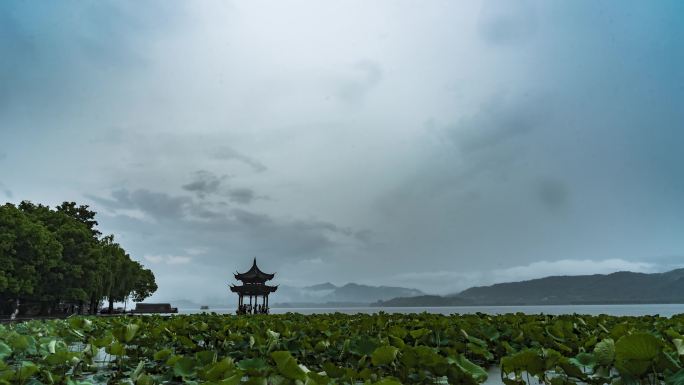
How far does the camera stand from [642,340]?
14.4ft

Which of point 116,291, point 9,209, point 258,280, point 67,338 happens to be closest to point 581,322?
point 67,338

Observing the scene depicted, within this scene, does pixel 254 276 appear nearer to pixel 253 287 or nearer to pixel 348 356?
pixel 253 287

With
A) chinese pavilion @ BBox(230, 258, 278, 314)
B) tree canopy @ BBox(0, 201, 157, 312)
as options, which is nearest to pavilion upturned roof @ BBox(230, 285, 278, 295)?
chinese pavilion @ BBox(230, 258, 278, 314)

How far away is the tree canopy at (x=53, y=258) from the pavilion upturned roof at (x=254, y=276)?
13.6 m

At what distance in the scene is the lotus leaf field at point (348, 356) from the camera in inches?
183

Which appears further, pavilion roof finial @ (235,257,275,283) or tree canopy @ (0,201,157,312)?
pavilion roof finial @ (235,257,275,283)

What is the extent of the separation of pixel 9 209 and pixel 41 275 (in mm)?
6421

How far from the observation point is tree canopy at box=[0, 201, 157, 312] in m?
33.3

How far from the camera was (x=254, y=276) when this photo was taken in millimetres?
44656

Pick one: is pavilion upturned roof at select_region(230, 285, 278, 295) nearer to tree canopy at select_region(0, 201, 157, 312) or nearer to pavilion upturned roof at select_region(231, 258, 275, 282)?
pavilion upturned roof at select_region(231, 258, 275, 282)

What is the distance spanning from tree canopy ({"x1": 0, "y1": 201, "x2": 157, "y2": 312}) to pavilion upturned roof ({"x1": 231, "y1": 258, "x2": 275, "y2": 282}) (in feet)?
44.6

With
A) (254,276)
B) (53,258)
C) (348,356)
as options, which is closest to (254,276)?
(254,276)

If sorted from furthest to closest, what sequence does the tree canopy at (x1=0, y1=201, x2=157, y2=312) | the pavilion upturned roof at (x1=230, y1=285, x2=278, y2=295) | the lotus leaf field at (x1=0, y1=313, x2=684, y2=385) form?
the pavilion upturned roof at (x1=230, y1=285, x2=278, y2=295), the tree canopy at (x1=0, y1=201, x2=157, y2=312), the lotus leaf field at (x1=0, y1=313, x2=684, y2=385)

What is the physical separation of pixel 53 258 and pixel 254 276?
1724 cm
